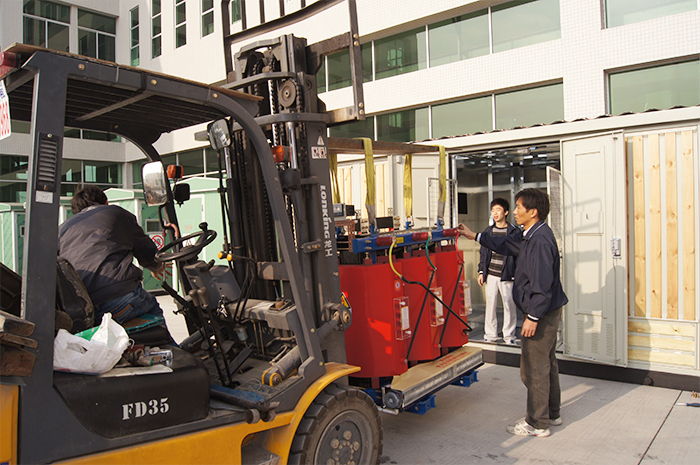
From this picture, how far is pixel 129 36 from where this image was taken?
2320 cm

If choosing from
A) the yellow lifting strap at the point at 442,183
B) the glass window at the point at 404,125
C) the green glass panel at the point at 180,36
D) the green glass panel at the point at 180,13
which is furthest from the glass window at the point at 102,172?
the yellow lifting strap at the point at 442,183

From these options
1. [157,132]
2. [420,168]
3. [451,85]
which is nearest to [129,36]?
[451,85]

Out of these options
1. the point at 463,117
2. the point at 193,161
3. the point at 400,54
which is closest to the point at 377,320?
the point at 463,117

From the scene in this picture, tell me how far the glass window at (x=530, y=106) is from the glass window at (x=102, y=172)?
61.4 feet

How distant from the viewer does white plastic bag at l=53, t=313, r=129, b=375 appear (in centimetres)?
254

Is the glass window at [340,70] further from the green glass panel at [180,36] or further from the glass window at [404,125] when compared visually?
the green glass panel at [180,36]

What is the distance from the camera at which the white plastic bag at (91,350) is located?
8.33ft

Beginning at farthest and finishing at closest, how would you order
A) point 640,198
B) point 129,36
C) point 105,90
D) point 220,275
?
point 129,36 → point 640,198 → point 220,275 → point 105,90

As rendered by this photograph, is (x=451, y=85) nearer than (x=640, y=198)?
No

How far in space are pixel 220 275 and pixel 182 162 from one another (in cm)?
1818

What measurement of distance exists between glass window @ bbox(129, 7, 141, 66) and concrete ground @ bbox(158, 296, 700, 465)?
2206 centimetres

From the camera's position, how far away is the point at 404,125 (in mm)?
13820

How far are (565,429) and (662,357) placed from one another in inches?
78.8

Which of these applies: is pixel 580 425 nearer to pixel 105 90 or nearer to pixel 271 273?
pixel 271 273
